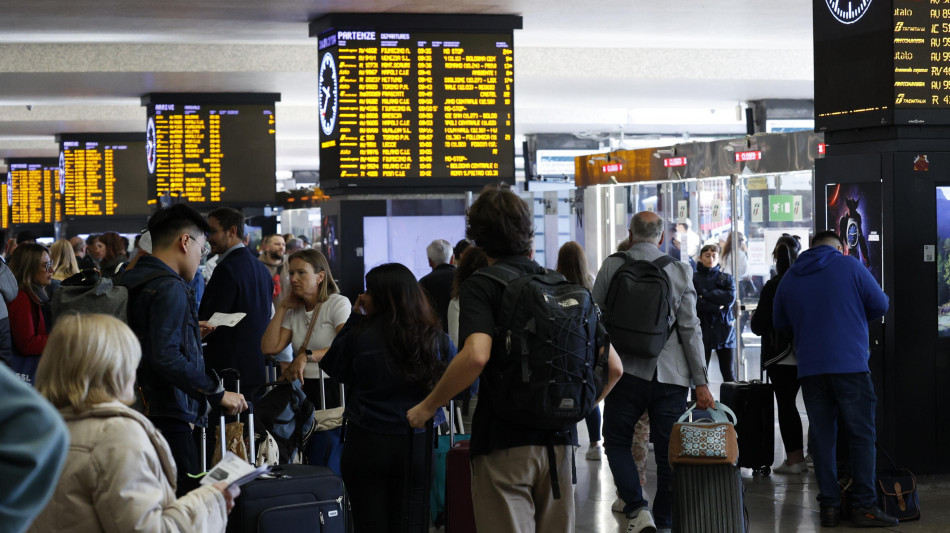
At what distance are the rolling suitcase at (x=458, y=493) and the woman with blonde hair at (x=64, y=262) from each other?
17.3 feet

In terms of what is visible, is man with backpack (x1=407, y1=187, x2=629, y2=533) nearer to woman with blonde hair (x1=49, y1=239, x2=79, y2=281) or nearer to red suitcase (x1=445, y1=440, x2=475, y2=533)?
red suitcase (x1=445, y1=440, x2=475, y2=533)

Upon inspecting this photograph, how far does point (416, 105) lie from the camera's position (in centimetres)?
1025

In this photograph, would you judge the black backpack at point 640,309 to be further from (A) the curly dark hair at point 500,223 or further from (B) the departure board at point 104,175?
(B) the departure board at point 104,175

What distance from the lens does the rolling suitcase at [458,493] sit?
4.87m

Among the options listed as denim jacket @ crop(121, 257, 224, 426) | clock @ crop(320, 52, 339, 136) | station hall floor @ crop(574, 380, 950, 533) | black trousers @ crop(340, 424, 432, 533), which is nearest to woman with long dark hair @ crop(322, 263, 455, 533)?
black trousers @ crop(340, 424, 432, 533)

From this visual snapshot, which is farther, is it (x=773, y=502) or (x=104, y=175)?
(x=104, y=175)

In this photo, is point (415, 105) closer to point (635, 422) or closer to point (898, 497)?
point (635, 422)

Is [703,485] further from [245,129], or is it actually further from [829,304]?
[245,129]

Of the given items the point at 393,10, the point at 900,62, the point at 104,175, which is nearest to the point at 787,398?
the point at 900,62

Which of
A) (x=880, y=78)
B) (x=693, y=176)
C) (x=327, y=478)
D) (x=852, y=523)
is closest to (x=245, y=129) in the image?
(x=693, y=176)

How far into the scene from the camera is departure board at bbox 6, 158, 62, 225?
26.9m

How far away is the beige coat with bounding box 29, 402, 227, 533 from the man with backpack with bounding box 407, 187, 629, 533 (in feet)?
3.64

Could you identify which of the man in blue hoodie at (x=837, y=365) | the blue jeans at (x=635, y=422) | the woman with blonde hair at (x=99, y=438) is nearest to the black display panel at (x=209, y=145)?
the blue jeans at (x=635, y=422)

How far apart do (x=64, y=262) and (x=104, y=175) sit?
38.2 feet
